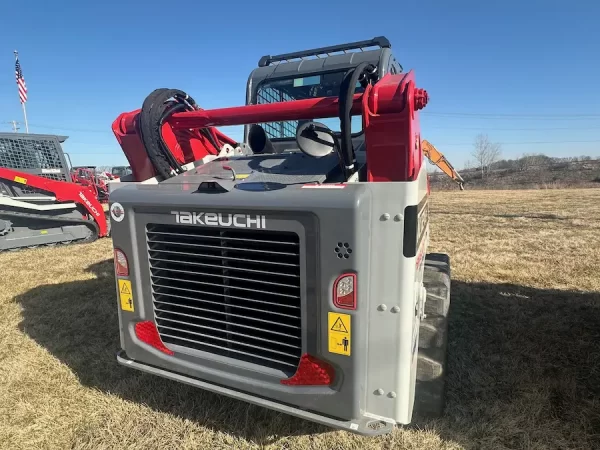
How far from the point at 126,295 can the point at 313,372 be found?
130 cm

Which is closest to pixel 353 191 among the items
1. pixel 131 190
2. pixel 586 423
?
pixel 131 190

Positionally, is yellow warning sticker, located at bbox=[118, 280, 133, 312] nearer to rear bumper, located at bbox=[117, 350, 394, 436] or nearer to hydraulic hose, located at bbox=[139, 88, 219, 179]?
rear bumper, located at bbox=[117, 350, 394, 436]

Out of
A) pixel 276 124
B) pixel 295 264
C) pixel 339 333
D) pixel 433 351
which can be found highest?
pixel 276 124

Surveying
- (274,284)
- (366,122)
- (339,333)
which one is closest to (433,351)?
(339,333)

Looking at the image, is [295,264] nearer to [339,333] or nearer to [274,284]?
[274,284]

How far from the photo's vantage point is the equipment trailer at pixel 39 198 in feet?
25.0

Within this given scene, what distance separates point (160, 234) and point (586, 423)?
2922 millimetres

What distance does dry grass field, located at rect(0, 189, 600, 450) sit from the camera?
2373 millimetres

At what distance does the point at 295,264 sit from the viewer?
1.93 metres

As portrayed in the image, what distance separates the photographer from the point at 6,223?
7.53 metres

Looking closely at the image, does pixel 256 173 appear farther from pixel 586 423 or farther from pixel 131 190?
pixel 586 423

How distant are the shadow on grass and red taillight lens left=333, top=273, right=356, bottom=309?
1.09 metres

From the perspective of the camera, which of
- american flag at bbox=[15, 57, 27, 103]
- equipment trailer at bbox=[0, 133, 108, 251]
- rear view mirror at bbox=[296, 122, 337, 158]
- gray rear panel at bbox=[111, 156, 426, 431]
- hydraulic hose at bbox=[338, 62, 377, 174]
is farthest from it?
american flag at bbox=[15, 57, 27, 103]

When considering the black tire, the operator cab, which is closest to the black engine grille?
the black tire
